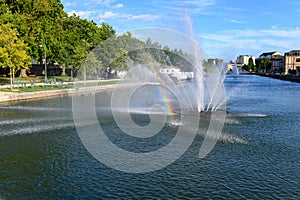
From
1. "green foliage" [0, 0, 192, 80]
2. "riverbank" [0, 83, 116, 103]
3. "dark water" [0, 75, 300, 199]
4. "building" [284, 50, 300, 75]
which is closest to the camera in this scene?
"dark water" [0, 75, 300, 199]

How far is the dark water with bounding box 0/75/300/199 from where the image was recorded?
11.2 meters

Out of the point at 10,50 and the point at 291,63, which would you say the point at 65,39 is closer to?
the point at 10,50

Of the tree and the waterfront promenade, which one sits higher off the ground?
the tree

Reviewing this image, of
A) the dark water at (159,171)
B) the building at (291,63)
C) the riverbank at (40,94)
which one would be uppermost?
the building at (291,63)

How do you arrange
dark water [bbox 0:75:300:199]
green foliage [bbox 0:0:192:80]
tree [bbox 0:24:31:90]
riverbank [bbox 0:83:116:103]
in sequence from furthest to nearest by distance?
green foliage [bbox 0:0:192:80], tree [bbox 0:24:31:90], riverbank [bbox 0:83:116:103], dark water [bbox 0:75:300:199]

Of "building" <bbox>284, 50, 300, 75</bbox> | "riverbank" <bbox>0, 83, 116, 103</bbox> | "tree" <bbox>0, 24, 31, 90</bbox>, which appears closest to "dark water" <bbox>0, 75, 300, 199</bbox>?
"riverbank" <bbox>0, 83, 116, 103</bbox>

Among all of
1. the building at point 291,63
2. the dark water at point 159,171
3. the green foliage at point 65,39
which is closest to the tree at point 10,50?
the green foliage at point 65,39

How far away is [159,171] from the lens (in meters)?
13.3

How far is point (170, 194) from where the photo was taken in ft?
36.0

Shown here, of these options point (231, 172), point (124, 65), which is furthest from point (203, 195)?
point (124, 65)

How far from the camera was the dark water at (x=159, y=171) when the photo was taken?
36.7 ft

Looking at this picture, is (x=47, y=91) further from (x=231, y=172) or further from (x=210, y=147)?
(x=231, y=172)

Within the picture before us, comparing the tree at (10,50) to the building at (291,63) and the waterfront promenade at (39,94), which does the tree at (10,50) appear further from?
the building at (291,63)

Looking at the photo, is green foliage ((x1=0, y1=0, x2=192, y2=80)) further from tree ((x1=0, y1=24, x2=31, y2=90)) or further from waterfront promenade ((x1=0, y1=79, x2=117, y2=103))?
waterfront promenade ((x1=0, y1=79, x2=117, y2=103))
